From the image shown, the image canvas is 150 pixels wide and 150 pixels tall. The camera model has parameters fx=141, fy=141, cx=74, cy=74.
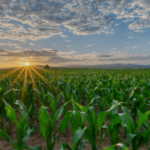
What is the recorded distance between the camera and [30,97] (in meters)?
3.64

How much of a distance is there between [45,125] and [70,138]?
4.29ft

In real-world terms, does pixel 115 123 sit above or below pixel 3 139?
above

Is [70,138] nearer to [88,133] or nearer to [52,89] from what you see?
[88,133]

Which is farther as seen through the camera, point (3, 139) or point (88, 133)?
point (3, 139)

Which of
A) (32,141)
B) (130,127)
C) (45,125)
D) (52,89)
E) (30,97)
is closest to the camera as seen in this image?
(130,127)

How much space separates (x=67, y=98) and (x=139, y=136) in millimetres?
2244

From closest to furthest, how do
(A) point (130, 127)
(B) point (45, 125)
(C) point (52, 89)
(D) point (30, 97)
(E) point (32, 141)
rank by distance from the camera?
(A) point (130, 127), (B) point (45, 125), (E) point (32, 141), (D) point (30, 97), (C) point (52, 89)

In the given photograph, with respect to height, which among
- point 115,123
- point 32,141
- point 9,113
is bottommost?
point 32,141

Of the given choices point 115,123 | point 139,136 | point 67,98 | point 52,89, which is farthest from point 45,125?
point 52,89

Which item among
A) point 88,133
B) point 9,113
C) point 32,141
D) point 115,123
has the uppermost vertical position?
point 9,113

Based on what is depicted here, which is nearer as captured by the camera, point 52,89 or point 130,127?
point 130,127

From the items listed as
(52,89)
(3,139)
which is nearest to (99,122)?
(3,139)

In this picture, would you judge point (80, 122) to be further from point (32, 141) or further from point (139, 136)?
point (32, 141)

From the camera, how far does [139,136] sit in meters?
1.69
